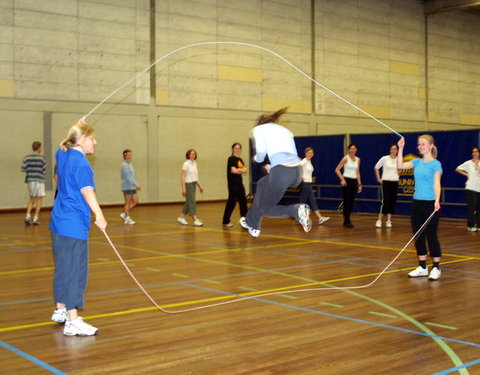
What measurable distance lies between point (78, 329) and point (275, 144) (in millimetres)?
2599

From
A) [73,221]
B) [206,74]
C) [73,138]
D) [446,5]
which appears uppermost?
[446,5]

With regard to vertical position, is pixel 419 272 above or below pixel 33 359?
above

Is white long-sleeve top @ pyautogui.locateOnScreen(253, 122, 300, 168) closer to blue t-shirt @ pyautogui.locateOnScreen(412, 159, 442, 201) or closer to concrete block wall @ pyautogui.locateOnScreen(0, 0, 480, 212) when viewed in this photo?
blue t-shirt @ pyautogui.locateOnScreen(412, 159, 442, 201)

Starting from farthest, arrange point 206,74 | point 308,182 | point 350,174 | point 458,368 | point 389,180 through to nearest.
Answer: point 206,74 < point 308,182 < point 350,174 < point 389,180 < point 458,368

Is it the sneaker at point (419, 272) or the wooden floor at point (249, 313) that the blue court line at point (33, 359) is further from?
the sneaker at point (419, 272)

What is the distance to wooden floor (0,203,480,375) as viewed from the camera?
178 inches

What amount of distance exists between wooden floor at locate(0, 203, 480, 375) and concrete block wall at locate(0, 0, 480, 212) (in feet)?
29.4

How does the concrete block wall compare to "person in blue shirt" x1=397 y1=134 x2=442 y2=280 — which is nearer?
"person in blue shirt" x1=397 y1=134 x2=442 y2=280

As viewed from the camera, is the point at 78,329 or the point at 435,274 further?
the point at 435,274

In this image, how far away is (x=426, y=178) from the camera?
7602 mm

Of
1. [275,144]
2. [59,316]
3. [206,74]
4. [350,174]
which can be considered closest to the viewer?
[59,316]

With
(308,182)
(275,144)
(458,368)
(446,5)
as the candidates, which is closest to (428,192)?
(275,144)

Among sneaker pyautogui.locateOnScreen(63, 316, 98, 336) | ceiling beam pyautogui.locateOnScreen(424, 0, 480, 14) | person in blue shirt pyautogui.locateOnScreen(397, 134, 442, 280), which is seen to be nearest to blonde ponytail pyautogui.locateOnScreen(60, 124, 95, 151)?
sneaker pyautogui.locateOnScreen(63, 316, 98, 336)

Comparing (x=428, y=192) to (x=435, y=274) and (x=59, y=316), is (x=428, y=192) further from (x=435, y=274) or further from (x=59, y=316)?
(x=59, y=316)
